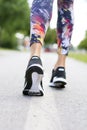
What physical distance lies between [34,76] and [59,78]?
2.96 feet

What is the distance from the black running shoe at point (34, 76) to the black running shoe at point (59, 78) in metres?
0.69

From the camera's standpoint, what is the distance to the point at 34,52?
4.10 metres

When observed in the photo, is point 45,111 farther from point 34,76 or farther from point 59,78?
point 59,78

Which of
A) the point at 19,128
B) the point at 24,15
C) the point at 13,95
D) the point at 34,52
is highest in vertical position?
the point at 24,15

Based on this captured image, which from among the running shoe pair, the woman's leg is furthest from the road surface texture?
the woman's leg

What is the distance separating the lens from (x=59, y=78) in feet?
15.5

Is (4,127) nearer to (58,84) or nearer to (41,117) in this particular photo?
(41,117)

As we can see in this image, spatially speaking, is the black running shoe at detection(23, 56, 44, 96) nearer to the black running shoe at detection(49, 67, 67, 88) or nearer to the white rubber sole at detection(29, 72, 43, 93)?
A: the white rubber sole at detection(29, 72, 43, 93)

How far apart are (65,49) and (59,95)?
29.7 inches

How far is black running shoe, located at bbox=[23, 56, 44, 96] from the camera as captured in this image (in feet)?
12.7

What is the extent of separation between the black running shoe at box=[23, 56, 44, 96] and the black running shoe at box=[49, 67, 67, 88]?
0.69 meters

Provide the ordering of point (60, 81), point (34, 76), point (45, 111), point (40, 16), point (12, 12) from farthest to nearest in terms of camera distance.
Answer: point (12, 12) < point (60, 81) < point (40, 16) < point (34, 76) < point (45, 111)

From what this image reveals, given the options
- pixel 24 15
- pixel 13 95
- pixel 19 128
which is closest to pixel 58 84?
pixel 13 95

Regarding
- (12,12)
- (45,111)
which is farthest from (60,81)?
(12,12)
